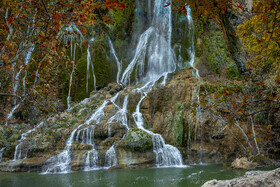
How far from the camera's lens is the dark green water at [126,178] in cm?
838

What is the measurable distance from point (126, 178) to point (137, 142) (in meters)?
3.16

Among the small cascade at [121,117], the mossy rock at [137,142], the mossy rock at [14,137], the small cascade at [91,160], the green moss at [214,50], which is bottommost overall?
the small cascade at [91,160]

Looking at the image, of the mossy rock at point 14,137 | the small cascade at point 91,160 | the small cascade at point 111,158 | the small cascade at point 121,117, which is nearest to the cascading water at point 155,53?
the small cascade at point 121,117

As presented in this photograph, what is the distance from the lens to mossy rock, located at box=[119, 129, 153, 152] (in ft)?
39.7

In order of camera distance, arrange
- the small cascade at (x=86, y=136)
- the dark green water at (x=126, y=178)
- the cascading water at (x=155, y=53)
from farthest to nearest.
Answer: the cascading water at (x=155, y=53), the small cascade at (x=86, y=136), the dark green water at (x=126, y=178)

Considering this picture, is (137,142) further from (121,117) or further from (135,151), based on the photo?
(121,117)

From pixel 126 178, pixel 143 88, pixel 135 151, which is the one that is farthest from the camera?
pixel 143 88

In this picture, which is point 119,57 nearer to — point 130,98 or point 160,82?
point 160,82

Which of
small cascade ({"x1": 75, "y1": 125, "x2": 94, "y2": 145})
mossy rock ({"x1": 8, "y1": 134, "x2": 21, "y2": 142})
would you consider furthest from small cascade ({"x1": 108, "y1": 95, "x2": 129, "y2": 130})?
mossy rock ({"x1": 8, "y1": 134, "x2": 21, "y2": 142})

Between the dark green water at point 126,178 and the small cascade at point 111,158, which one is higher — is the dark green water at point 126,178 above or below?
below

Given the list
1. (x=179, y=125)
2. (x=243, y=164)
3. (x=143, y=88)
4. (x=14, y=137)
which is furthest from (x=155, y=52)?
(x=243, y=164)

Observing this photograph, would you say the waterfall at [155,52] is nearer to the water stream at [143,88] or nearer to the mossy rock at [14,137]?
the water stream at [143,88]

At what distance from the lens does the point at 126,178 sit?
916cm

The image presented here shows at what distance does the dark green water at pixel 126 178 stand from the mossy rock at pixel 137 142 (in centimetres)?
156
